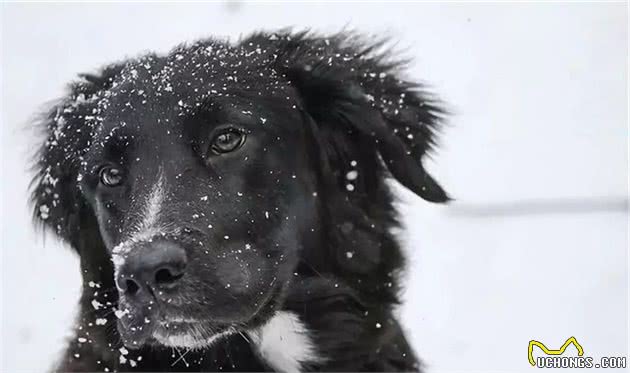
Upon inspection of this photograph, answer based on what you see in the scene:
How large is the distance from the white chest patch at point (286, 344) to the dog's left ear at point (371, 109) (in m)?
0.68

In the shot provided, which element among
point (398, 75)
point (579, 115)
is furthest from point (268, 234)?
point (579, 115)

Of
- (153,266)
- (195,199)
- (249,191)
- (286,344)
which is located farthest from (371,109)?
(153,266)

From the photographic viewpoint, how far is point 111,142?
3.06 meters

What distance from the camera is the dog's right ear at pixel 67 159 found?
3305mm

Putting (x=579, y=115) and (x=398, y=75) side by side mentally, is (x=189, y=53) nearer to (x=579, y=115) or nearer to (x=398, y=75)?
(x=398, y=75)

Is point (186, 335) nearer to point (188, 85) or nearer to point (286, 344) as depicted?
point (286, 344)

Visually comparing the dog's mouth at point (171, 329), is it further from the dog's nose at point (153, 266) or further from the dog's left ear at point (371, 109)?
the dog's left ear at point (371, 109)

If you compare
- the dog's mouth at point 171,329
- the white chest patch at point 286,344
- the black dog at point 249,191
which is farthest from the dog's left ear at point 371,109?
the dog's mouth at point 171,329

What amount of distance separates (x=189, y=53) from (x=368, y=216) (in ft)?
2.99

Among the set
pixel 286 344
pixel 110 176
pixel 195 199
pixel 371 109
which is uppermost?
pixel 371 109

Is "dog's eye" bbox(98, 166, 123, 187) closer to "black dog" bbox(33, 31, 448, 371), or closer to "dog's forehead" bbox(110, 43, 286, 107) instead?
"black dog" bbox(33, 31, 448, 371)

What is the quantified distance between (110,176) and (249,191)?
51 centimetres

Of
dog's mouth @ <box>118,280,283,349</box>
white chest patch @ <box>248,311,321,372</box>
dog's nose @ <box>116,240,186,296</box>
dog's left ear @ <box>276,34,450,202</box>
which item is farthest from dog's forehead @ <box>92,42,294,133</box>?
white chest patch @ <box>248,311,321,372</box>

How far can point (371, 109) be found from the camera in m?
3.24
